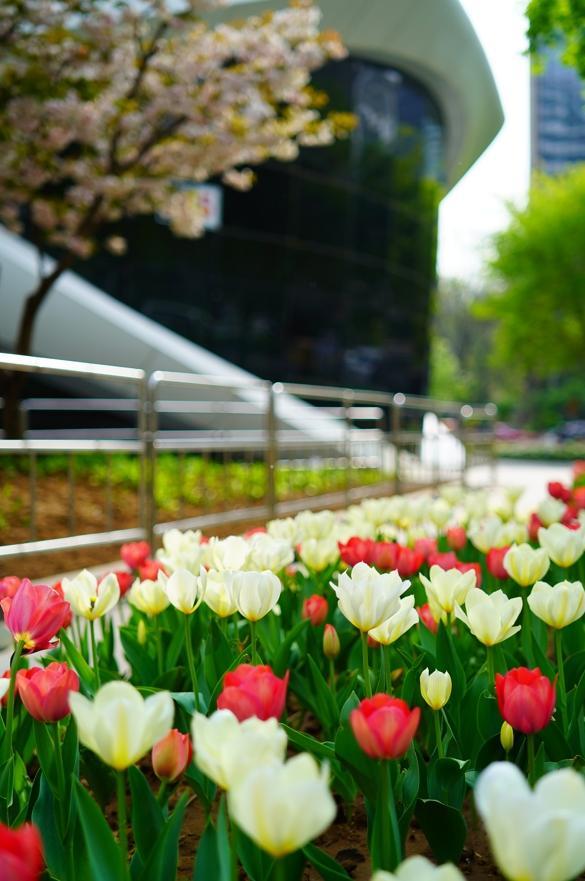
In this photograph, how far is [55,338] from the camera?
13.5 meters

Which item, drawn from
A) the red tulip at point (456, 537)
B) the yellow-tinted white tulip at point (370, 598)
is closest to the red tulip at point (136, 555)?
the red tulip at point (456, 537)

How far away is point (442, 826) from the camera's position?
1.51 meters

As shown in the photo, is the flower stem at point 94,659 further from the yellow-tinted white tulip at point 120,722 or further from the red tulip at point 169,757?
the yellow-tinted white tulip at point 120,722

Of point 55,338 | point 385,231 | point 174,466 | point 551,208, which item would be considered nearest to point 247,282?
point 385,231

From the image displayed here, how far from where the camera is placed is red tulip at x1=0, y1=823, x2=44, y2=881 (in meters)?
0.85

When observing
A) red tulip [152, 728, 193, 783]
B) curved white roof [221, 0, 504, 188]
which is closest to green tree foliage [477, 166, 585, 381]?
curved white roof [221, 0, 504, 188]

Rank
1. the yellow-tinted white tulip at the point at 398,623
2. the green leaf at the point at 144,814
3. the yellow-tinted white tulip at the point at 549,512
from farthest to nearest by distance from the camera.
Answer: the yellow-tinted white tulip at the point at 549,512
the yellow-tinted white tulip at the point at 398,623
the green leaf at the point at 144,814

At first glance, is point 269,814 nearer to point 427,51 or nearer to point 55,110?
point 55,110

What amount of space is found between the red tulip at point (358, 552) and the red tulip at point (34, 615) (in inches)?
37.9

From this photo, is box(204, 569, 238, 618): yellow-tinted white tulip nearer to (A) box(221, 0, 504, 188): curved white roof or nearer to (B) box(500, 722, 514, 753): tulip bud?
(B) box(500, 722, 514, 753): tulip bud

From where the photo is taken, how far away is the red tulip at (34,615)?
5.38ft

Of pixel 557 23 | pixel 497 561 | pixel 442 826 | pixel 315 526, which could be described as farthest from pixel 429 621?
pixel 557 23

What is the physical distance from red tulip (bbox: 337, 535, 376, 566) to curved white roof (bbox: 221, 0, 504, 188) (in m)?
17.0

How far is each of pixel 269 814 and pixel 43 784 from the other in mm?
822
